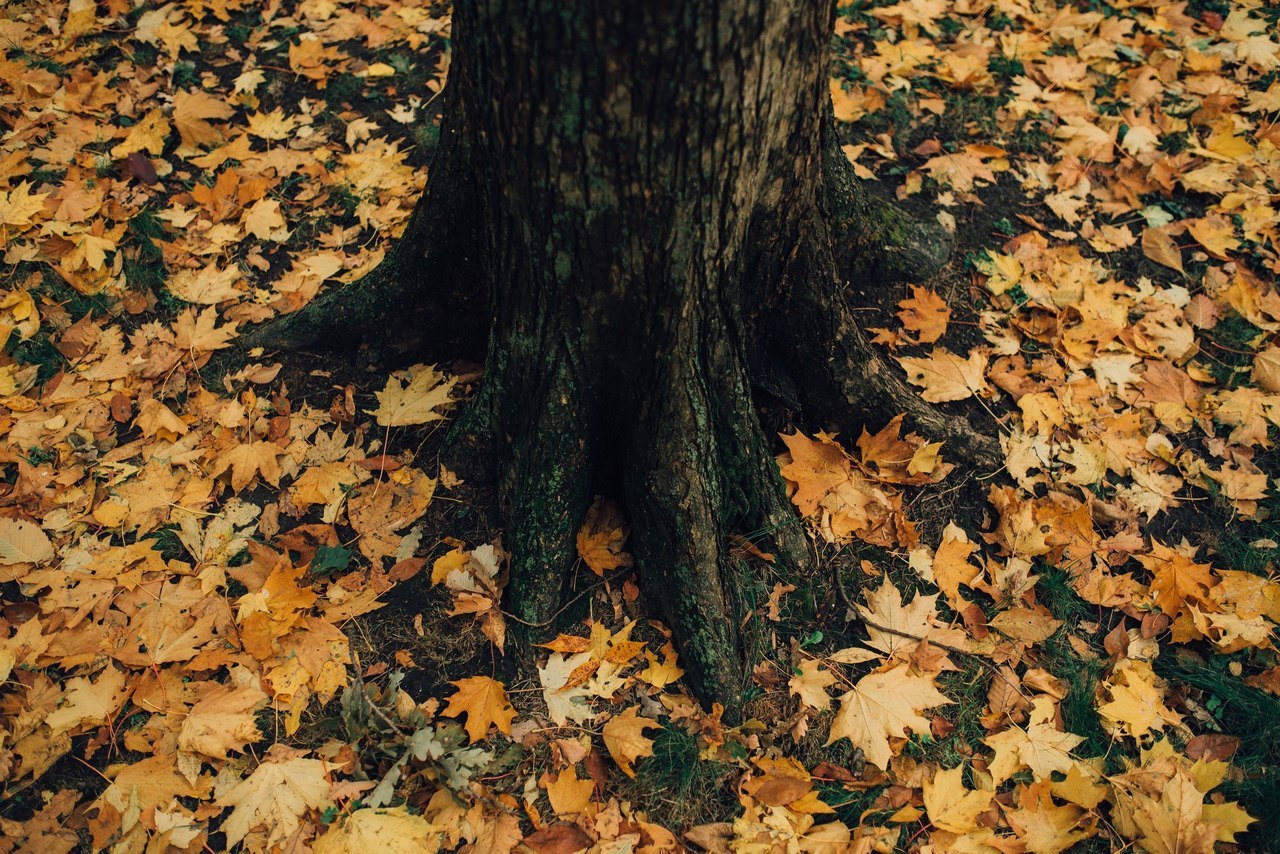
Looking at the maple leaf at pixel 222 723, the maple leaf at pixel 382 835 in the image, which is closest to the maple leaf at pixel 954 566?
the maple leaf at pixel 382 835

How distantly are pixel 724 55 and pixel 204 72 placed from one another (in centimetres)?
364

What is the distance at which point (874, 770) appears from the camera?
89.9 inches

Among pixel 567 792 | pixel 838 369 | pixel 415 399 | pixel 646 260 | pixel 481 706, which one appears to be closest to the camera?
pixel 646 260

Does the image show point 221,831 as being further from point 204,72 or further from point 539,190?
point 204,72

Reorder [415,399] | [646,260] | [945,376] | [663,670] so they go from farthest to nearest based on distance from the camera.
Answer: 1. [945,376]
2. [415,399]
3. [663,670]
4. [646,260]

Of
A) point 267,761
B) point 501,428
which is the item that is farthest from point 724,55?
point 267,761

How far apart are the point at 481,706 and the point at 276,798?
58 cm

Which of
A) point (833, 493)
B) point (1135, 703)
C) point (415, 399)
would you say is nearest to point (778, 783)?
point (833, 493)

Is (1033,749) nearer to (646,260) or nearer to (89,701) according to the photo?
(646,260)

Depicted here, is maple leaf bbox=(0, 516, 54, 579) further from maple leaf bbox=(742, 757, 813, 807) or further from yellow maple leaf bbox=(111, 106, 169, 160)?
maple leaf bbox=(742, 757, 813, 807)

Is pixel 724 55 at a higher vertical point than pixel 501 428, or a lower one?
higher

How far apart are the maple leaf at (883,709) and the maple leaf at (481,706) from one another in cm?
94

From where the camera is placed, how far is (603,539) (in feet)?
8.61

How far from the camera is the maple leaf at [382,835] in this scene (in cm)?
207
